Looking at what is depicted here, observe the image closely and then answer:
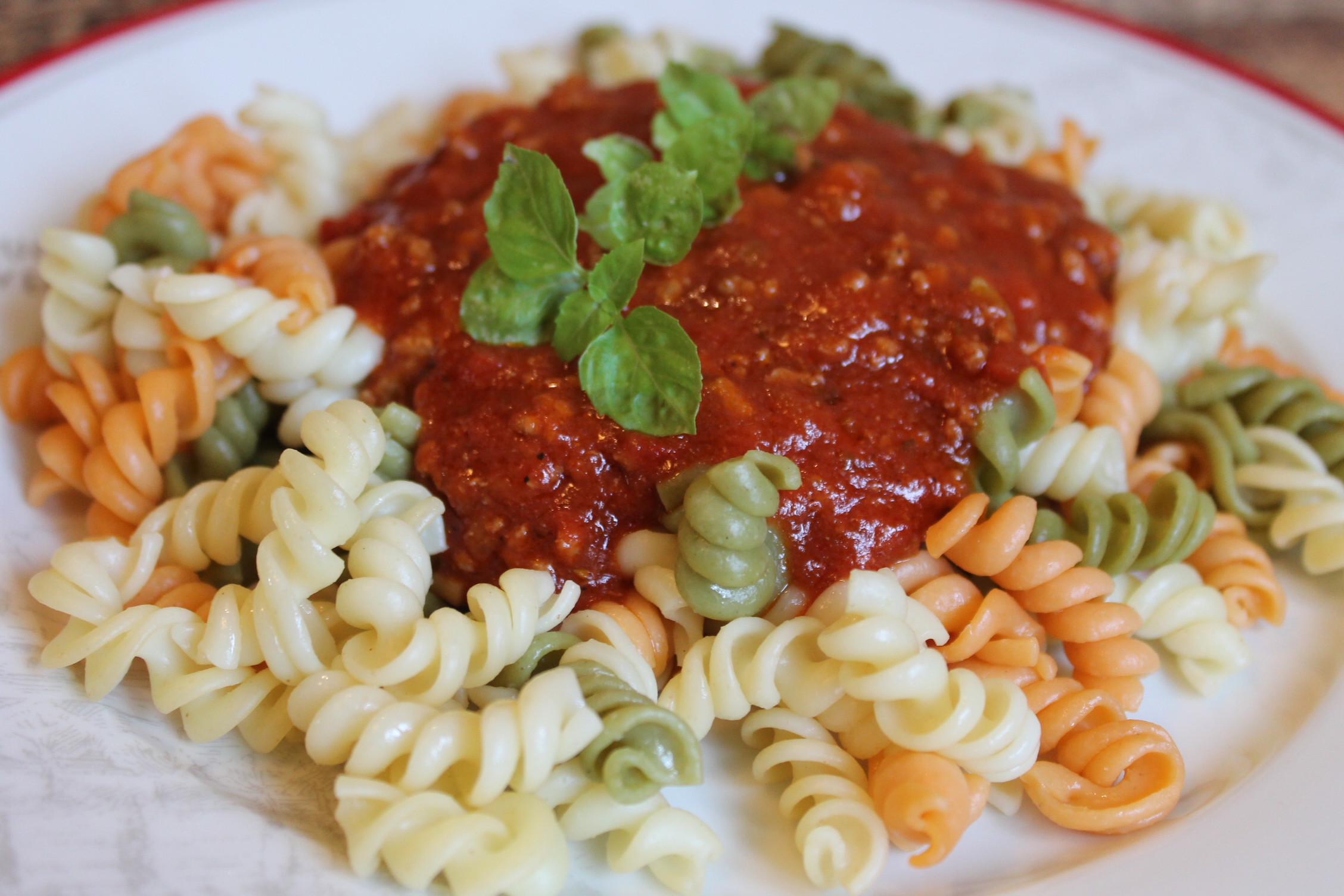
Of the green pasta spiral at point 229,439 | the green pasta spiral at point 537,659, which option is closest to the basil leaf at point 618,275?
the green pasta spiral at point 537,659

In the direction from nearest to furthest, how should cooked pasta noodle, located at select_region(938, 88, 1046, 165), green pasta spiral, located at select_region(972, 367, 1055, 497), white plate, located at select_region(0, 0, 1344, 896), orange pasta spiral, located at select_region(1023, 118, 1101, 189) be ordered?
white plate, located at select_region(0, 0, 1344, 896) < green pasta spiral, located at select_region(972, 367, 1055, 497) < orange pasta spiral, located at select_region(1023, 118, 1101, 189) < cooked pasta noodle, located at select_region(938, 88, 1046, 165)

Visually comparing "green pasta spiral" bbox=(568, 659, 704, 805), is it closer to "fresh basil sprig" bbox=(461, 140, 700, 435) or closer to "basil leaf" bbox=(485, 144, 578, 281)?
"fresh basil sprig" bbox=(461, 140, 700, 435)

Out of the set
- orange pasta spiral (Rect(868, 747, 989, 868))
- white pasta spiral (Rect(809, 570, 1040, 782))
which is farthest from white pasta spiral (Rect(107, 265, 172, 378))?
orange pasta spiral (Rect(868, 747, 989, 868))

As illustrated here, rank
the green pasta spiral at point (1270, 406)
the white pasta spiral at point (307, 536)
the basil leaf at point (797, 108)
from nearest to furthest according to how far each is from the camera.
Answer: the white pasta spiral at point (307, 536)
the green pasta spiral at point (1270, 406)
the basil leaf at point (797, 108)

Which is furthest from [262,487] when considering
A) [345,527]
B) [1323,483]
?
[1323,483]

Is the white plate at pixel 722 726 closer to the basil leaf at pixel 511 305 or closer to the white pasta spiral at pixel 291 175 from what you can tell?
the white pasta spiral at pixel 291 175

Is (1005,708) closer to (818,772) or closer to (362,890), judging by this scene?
(818,772)
